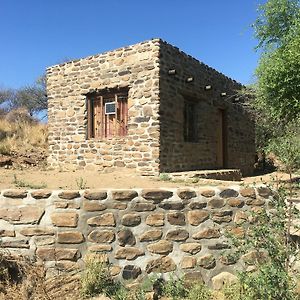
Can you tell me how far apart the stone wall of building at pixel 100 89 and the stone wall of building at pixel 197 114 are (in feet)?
1.05

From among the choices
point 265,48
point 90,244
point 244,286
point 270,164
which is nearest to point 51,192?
point 90,244

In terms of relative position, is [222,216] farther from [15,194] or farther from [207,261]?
[15,194]

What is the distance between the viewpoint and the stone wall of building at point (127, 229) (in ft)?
13.4

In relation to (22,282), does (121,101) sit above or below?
above

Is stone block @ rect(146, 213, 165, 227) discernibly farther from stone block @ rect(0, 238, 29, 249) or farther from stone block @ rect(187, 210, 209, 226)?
stone block @ rect(0, 238, 29, 249)

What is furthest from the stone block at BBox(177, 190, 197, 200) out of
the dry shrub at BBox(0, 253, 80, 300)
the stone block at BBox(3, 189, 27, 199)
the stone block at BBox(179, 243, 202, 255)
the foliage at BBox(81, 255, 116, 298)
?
the stone block at BBox(3, 189, 27, 199)

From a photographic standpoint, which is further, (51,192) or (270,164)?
(270,164)

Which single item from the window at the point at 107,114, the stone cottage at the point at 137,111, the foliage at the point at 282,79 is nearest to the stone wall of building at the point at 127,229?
the stone cottage at the point at 137,111

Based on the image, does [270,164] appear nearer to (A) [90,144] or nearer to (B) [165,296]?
(A) [90,144]

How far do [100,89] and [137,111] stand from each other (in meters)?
1.55

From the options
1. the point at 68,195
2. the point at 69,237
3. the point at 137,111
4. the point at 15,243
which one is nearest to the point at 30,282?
the point at 15,243

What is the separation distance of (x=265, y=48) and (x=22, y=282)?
31.2ft

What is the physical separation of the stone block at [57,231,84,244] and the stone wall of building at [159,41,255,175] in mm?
6034

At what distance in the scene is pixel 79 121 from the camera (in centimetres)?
1159
